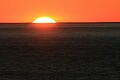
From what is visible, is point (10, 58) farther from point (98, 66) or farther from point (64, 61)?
point (98, 66)

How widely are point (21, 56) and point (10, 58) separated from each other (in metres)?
2.16

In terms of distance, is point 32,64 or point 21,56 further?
point 21,56

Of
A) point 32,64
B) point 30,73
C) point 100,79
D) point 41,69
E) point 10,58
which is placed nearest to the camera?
point 100,79

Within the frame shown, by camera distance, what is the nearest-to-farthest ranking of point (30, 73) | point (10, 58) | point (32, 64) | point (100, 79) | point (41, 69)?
point (100, 79) → point (30, 73) → point (41, 69) → point (32, 64) → point (10, 58)

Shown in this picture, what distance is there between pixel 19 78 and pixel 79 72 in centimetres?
438

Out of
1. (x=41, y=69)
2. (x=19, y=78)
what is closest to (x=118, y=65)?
(x=41, y=69)

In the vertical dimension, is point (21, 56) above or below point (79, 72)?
above

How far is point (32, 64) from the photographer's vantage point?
112 ft

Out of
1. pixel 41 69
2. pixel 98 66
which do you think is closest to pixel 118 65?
pixel 98 66

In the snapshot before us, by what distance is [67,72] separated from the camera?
29.2 m

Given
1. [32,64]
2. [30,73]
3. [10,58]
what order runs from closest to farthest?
1. [30,73]
2. [32,64]
3. [10,58]

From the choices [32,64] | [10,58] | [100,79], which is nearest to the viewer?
[100,79]

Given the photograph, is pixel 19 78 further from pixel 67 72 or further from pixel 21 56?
pixel 21 56

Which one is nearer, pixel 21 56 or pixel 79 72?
pixel 79 72
